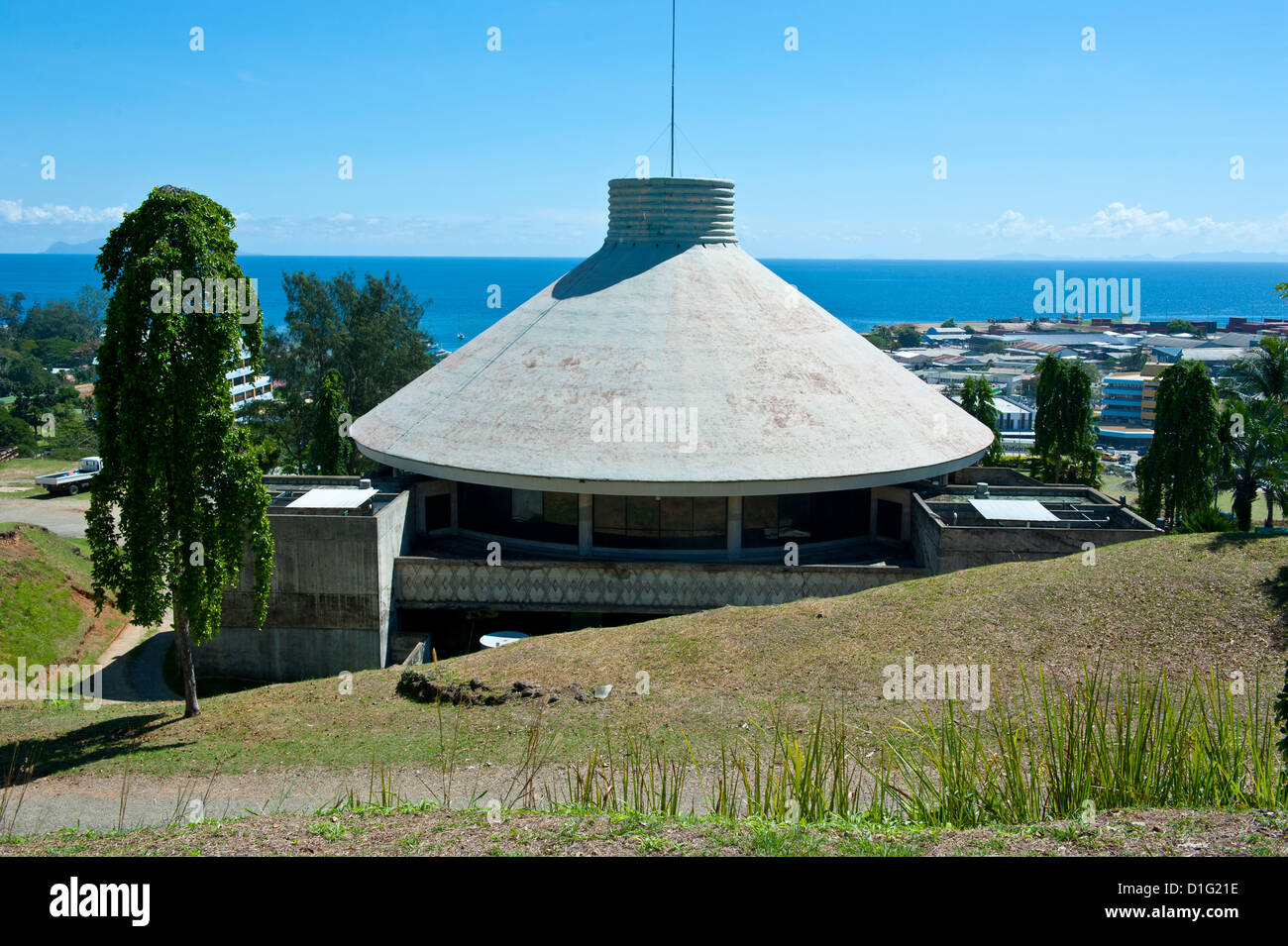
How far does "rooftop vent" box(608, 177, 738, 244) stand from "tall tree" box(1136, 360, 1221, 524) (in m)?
18.6

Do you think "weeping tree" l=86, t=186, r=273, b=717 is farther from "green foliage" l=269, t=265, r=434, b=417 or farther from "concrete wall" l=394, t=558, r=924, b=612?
"green foliage" l=269, t=265, r=434, b=417

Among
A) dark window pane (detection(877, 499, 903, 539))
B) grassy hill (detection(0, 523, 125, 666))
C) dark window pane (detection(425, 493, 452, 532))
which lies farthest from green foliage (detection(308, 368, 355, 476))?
dark window pane (detection(877, 499, 903, 539))

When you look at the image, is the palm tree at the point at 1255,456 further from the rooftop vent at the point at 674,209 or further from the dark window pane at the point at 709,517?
the rooftop vent at the point at 674,209

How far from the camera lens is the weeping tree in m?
21.1

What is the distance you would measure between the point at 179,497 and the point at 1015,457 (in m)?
47.9

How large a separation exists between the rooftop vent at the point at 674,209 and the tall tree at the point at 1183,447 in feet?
61.1

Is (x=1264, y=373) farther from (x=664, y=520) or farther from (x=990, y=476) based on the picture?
(x=664, y=520)

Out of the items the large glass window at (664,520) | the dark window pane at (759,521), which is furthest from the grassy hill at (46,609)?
the dark window pane at (759,521)

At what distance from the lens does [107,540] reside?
72.5 ft

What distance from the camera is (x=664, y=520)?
3228 centimetres

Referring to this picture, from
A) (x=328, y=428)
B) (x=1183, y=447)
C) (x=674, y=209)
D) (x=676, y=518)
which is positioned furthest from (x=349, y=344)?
(x=1183, y=447)

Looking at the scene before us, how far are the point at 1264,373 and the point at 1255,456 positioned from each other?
5.44 meters
